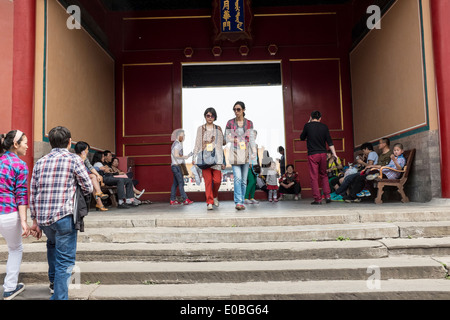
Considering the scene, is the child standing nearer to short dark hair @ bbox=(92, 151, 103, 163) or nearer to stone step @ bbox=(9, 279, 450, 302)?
short dark hair @ bbox=(92, 151, 103, 163)

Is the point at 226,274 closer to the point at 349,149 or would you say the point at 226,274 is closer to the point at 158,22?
the point at 349,149

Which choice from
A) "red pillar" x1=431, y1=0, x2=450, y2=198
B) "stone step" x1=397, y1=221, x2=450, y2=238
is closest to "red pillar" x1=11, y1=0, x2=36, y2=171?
"stone step" x1=397, y1=221, x2=450, y2=238

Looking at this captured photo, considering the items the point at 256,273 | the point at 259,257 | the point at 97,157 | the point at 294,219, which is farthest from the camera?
the point at 97,157

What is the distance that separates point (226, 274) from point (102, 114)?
5767 millimetres

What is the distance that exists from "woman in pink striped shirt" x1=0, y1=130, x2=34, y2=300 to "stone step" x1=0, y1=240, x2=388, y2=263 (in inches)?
25.8

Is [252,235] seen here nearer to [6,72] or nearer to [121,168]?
[6,72]

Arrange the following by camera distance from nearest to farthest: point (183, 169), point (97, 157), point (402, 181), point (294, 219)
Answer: point (294, 219) → point (402, 181) → point (97, 157) → point (183, 169)

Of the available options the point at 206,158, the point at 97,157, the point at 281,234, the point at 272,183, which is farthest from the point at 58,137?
the point at 272,183

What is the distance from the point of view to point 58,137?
2.55 metres

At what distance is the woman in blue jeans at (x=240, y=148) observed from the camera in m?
5.05

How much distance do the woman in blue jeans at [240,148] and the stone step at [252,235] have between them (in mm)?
1446

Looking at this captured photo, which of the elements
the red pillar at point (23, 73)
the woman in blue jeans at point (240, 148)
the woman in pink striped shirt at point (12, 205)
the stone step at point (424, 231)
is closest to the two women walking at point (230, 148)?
the woman in blue jeans at point (240, 148)

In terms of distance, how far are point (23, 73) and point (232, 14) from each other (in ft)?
14.3

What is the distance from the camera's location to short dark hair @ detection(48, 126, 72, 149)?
8.36 ft
